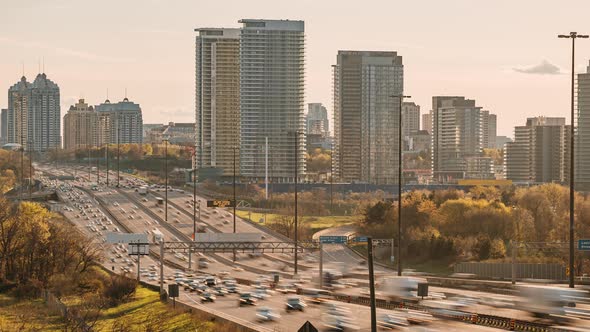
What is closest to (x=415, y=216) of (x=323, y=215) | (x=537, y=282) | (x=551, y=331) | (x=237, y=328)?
(x=323, y=215)

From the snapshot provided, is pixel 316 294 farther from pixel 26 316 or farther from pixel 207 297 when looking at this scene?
pixel 26 316

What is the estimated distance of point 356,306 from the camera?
62.2 meters

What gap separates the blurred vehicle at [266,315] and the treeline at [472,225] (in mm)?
36035

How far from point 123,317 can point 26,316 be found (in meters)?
6.14

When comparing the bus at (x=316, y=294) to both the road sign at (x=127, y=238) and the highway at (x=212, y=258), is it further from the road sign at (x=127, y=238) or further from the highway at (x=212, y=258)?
the road sign at (x=127, y=238)

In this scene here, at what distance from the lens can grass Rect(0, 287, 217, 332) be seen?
2419 inches

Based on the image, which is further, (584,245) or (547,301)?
(584,245)

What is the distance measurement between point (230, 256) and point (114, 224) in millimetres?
31295

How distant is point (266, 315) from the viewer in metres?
59.5

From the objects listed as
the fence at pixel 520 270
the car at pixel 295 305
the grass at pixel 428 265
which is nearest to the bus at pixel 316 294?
the car at pixel 295 305

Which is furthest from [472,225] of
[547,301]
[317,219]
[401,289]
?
[547,301]

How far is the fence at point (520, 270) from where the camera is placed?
250 ft

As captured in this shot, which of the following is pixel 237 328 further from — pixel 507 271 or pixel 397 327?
pixel 507 271

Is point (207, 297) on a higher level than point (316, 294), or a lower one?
lower
